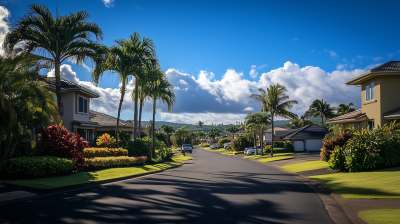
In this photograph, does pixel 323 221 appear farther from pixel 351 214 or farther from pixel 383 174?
pixel 383 174

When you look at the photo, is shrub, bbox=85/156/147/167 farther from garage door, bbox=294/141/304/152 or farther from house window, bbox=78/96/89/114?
garage door, bbox=294/141/304/152

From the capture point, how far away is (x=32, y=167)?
13.9 meters

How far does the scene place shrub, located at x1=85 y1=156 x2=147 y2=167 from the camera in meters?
19.2

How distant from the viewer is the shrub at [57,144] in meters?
16.8

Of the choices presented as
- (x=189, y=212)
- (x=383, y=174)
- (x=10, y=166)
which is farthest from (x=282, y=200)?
(x=10, y=166)

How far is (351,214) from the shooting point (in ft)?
26.0

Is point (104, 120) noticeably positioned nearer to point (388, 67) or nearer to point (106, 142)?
point (106, 142)

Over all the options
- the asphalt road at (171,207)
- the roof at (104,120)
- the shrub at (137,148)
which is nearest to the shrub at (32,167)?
the asphalt road at (171,207)

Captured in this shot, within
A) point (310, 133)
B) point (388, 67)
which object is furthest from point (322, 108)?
point (388, 67)

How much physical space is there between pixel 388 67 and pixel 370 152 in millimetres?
9991

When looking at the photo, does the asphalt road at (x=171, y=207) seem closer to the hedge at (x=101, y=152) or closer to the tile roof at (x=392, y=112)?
the hedge at (x=101, y=152)

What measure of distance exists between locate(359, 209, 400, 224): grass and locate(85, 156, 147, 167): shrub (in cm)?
1599

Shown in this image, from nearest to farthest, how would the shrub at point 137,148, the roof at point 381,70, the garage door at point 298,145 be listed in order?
the roof at point 381,70 → the shrub at point 137,148 → the garage door at point 298,145

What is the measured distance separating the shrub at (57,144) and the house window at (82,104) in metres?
11.1
